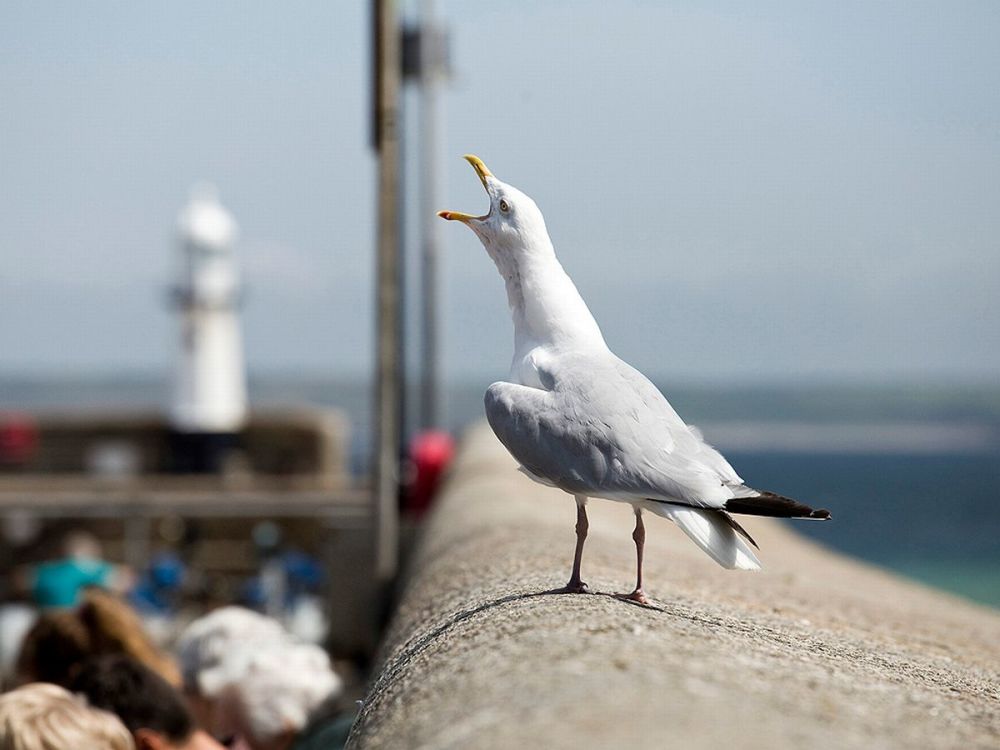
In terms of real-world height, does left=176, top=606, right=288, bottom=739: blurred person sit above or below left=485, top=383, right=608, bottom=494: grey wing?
below

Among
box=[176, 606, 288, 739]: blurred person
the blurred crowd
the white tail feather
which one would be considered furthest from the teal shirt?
the white tail feather

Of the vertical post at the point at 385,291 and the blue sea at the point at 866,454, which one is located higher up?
the vertical post at the point at 385,291

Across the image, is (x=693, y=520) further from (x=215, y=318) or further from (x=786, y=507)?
(x=215, y=318)

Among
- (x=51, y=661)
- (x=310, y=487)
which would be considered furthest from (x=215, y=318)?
(x=51, y=661)

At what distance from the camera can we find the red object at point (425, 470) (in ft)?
38.4

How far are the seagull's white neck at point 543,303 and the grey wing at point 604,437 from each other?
174mm

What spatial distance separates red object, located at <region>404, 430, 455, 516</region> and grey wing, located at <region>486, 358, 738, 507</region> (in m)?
8.14

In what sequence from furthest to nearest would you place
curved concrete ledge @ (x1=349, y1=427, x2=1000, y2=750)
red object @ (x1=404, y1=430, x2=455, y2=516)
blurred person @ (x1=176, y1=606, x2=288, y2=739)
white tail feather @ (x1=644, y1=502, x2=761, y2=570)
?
red object @ (x1=404, y1=430, x2=455, y2=516)
blurred person @ (x1=176, y1=606, x2=288, y2=739)
white tail feather @ (x1=644, y1=502, x2=761, y2=570)
curved concrete ledge @ (x1=349, y1=427, x2=1000, y2=750)

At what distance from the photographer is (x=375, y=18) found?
34.2 ft

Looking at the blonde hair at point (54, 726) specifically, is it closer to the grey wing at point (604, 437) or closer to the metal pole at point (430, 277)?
the grey wing at point (604, 437)

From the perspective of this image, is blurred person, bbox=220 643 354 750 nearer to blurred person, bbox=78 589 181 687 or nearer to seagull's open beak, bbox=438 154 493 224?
blurred person, bbox=78 589 181 687

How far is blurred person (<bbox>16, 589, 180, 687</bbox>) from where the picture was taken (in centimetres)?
535

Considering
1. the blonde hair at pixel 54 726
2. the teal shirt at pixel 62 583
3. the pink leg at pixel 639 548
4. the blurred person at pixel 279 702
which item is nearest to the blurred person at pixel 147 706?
the blonde hair at pixel 54 726

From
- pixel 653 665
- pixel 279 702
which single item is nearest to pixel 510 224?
pixel 653 665
